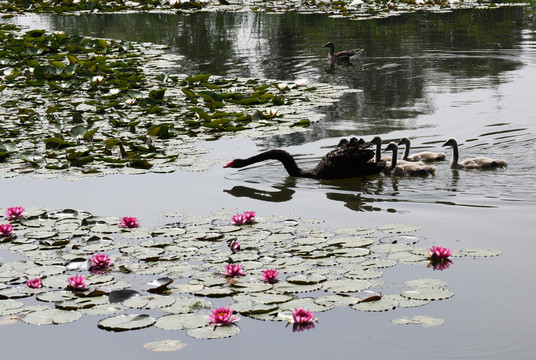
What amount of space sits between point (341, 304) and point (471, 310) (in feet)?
2.69

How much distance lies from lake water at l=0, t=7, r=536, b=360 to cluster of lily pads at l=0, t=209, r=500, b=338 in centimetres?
12

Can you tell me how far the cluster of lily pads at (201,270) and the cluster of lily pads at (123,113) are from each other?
92.9 inches

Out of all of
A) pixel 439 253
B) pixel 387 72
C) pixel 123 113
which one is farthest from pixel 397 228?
pixel 387 72

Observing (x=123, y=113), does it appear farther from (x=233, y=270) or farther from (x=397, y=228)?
(x=233, y=270)

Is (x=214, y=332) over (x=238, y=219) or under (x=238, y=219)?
under

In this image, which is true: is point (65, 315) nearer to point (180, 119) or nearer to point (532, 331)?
point (532, 331)

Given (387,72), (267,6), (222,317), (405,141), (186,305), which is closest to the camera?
(222,317)

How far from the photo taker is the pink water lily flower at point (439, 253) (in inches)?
235

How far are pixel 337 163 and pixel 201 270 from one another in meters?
3.43

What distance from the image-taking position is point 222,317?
495cm

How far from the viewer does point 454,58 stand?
17484mm

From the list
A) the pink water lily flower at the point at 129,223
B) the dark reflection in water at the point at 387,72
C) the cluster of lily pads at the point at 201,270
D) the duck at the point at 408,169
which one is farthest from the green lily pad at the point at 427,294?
the duck at the point at 408,169

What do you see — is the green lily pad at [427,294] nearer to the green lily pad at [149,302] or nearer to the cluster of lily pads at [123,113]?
the green lily pad at [149,302]

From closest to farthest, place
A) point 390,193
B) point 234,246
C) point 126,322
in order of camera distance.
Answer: point 126,322
point 234,246
point 390,193
